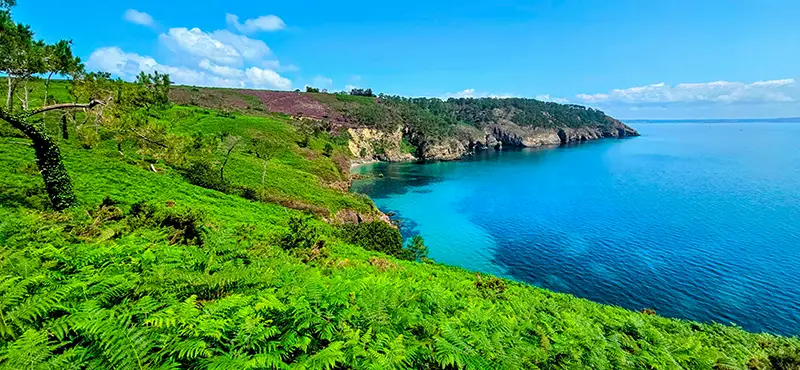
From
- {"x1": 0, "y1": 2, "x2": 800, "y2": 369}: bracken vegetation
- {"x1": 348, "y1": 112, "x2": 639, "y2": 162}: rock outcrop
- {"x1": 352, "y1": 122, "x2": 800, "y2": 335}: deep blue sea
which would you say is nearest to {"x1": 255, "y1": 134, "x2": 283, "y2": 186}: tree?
{"x1": 352, "y1": 122, "x2": 800, "y2": 335}: deep blue sea

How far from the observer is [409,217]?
5369 centimetres

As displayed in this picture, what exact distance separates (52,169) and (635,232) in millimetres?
54601

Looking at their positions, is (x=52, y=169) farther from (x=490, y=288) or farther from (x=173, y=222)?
(x=490, y=288)

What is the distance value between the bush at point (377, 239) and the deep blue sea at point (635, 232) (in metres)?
10.2

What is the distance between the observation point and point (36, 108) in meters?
15.2

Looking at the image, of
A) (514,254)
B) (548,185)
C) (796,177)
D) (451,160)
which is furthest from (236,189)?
(796,177)

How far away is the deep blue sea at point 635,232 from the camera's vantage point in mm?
30328

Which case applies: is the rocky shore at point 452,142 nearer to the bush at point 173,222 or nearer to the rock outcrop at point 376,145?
the rock outcrop at point 376,145

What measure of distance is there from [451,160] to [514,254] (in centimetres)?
8696

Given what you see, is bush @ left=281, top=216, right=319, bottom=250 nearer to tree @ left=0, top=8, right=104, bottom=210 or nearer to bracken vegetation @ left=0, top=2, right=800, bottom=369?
bracken vegetation @ left=0, top=2, right=800, bottom=369

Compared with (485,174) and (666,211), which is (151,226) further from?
(485,174)

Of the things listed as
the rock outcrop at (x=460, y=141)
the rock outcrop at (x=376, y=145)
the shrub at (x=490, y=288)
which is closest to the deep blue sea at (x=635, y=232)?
the shrub at (x=490, y=288)

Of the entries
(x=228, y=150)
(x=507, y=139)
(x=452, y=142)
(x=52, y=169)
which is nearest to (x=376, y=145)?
(x=452, y=142)

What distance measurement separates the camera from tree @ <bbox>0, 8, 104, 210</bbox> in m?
13.4
